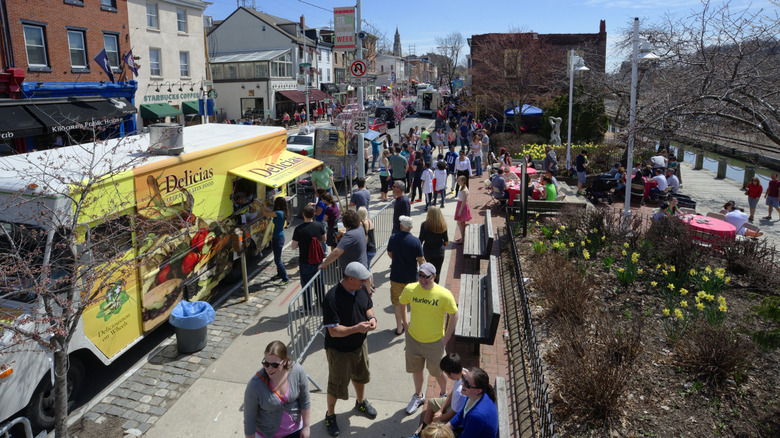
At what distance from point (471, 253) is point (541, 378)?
4.82 m

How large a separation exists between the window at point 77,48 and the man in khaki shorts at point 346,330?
2257 centimetres

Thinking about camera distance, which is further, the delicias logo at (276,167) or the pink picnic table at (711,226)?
the pink picnic table at (711,226)

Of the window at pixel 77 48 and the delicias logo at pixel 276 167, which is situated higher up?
the window at pixel 77 48

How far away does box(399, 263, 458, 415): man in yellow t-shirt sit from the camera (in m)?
5.47

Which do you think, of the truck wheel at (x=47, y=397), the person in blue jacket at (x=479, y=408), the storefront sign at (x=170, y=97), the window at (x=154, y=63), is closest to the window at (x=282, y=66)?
the storefront sign at (x=170, y=97)

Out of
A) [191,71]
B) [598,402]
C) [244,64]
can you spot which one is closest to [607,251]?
[598,402]

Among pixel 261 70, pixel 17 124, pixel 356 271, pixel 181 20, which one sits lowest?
pixel 356 271

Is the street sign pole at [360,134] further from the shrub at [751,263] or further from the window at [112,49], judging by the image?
the window at [112,49]

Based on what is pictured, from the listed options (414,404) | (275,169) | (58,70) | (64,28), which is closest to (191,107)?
(64,28)

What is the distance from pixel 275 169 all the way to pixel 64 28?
56.4 feet

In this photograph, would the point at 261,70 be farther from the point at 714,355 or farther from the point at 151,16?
the point at 714,355

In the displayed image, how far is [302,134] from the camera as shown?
75.6 feet

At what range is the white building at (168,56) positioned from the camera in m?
28.4

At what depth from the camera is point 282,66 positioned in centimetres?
4925
